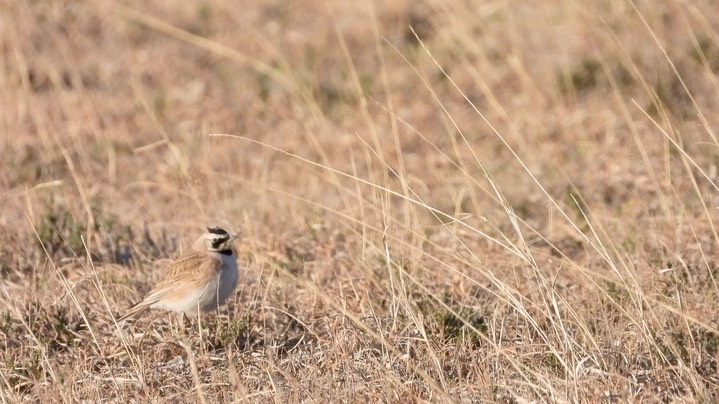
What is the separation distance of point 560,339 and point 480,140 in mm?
5671

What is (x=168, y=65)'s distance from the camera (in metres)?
12.7

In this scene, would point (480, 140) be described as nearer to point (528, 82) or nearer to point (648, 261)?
point (528, 82)

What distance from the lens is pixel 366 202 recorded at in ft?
20.6

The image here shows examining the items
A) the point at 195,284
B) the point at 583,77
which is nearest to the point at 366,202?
the point at 195,284

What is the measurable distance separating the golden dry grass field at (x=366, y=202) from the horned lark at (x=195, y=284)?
15cm

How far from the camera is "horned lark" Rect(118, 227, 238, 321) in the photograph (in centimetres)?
621

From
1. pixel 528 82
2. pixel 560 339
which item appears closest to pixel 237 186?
pixel 528 82

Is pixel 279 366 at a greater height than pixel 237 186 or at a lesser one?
greater

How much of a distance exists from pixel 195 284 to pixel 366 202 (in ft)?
3.23

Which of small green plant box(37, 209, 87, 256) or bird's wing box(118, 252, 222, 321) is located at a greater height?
bird's wing box(118, 252, 222, 321)

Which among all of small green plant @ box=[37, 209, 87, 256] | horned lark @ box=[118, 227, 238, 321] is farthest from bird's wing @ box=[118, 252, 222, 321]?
small green plant @ box=[37, 209, 87, 256]

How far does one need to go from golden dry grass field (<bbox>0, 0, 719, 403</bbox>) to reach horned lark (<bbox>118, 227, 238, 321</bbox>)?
147 mm

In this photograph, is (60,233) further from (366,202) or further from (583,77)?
(583,77)

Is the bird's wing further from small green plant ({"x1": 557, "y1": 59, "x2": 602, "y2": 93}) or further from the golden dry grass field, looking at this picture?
small green plant ({"x1": 557, "y1": 59, "x2": 602, "y2": 93})
